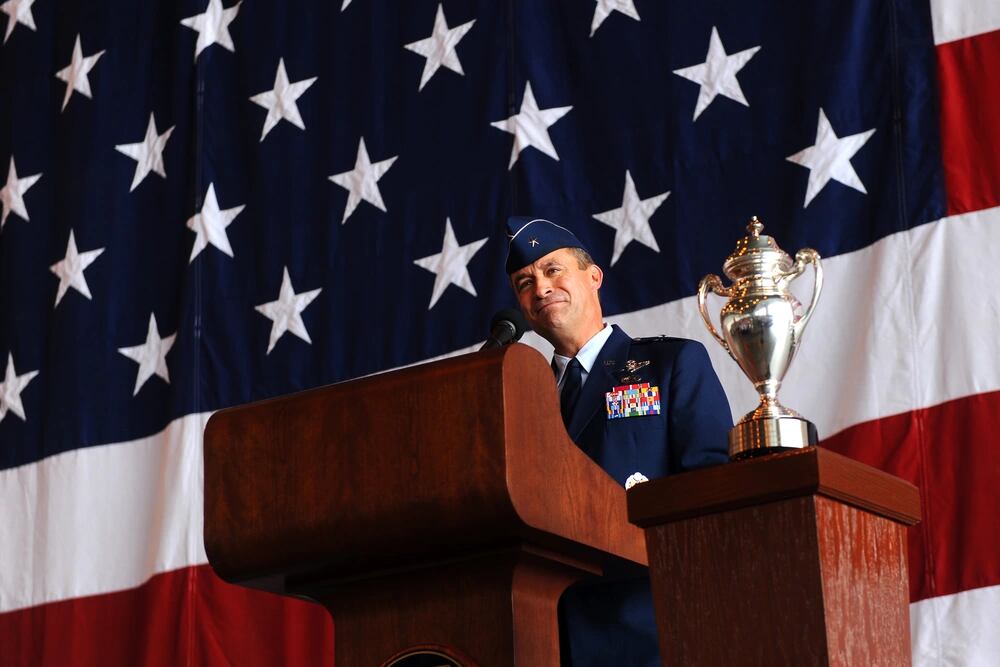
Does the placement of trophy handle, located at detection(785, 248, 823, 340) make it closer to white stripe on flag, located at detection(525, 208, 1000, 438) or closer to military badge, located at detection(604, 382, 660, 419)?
military badge, located at detection(604, 382, 660, 419)

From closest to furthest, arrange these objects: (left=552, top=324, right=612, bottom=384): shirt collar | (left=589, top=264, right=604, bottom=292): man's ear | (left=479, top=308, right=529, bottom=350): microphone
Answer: (left=479, top=308, right=529, bottom=350): microphone
(left=552, top=324, right=612, bottom=384): shirt collar
(left=589, top=264, right=604, bottom=292): man's ear

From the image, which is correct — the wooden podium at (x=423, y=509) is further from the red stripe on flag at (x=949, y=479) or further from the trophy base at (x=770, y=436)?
the red stripe on flag at (x=949, y=479)

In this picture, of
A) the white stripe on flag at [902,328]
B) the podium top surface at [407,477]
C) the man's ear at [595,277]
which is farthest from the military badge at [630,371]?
the white stripe on flag at [902,328]

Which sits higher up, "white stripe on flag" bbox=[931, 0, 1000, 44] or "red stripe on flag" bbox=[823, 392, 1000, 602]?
"white stripe on flag" bbox=[931, 0, 1000, 44]

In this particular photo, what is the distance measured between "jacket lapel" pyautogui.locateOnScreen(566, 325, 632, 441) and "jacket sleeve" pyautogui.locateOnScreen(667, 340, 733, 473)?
10 centimetres

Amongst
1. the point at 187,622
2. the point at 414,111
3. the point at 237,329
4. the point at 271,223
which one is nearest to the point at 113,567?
the point at 187,622

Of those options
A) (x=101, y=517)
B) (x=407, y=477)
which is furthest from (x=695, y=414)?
(x=101, y=517)

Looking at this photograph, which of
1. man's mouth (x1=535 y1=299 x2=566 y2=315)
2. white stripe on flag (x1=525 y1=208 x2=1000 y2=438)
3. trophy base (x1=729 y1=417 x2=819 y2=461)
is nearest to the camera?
trophy base (x1=729 y1=417 x2=819 y2=461)

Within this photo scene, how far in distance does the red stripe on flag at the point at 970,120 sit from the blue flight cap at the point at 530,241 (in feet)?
3.07

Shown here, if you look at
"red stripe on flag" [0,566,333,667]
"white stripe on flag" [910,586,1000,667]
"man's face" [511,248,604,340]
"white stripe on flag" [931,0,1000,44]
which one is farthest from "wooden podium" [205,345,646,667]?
"red stripe on flag" [0,566,333,667]

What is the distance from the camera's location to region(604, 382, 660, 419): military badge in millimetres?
2303

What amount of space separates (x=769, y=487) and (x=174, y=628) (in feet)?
10.2

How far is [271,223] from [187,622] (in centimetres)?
120

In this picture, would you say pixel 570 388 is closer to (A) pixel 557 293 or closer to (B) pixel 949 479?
(A) pixel 557 293
